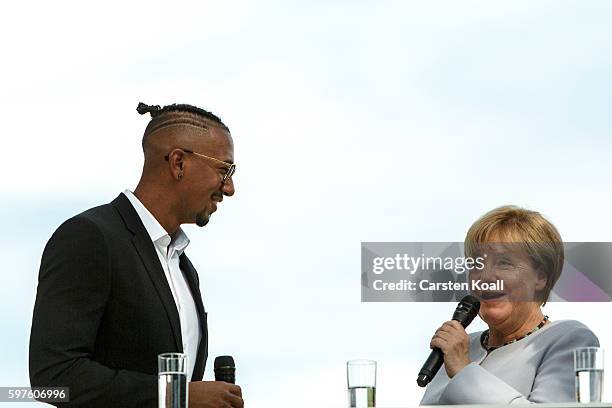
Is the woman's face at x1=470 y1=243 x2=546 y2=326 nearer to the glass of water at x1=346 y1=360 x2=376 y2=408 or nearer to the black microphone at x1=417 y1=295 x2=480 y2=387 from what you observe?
the black microphone at x1=417 y1=295 x2=480 y2=387

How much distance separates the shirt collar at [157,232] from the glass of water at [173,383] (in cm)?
117

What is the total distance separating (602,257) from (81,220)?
3.26 metres

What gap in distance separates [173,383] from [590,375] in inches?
48.8

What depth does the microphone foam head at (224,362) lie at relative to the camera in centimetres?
440

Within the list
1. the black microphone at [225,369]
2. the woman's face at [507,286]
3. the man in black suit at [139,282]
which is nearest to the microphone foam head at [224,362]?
the black microphone at [225,369]

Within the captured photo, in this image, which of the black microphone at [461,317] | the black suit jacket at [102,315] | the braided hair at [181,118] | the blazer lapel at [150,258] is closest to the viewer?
the black suit jacket at [102,315]

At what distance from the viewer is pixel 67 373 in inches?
170

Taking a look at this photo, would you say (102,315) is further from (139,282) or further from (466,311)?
(466,311)

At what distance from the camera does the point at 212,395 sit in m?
4.16

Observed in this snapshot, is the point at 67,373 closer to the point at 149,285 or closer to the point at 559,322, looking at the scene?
the point at 149,285

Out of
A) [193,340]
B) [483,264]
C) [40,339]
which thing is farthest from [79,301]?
[483,264]

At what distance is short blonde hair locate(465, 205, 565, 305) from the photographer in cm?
488

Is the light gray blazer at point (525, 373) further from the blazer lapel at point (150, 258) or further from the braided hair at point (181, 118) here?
the braided hair at point (181, 118)

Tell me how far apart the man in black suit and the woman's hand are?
2.63 feet
